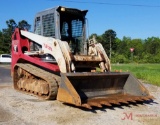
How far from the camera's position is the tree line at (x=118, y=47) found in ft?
222

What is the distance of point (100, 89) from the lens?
8727 millimetres

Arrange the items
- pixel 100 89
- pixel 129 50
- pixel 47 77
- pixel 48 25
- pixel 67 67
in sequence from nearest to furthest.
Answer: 1. pixel 67 67
2. pixel 100 89
3. pixel 47 77
4. pixel 48 25
5. pixel 129 50

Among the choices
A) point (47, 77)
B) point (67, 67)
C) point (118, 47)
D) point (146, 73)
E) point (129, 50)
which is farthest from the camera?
point (118, 47)

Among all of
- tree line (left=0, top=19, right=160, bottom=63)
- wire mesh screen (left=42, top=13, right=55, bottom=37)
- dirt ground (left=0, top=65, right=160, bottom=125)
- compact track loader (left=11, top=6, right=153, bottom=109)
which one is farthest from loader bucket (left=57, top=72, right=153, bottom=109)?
tree line (left=0, top=19, right=160, bottom=63)

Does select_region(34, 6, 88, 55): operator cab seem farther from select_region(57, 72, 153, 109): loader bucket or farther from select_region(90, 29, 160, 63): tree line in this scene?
select_region(90, 29, 160, 63): tree line

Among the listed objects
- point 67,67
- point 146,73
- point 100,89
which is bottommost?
point 146,73

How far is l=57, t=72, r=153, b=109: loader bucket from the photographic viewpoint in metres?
7.43

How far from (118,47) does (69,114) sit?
95.5 metres

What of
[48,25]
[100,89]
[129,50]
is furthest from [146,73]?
[129,50]

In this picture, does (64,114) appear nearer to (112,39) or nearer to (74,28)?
(74,28)

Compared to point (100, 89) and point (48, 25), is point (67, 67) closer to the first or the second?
point (100, 89)

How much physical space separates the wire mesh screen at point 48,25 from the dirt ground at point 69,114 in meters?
2.48

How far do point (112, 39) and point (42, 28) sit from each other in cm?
8486

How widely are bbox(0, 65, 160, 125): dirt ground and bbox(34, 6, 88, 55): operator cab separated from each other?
2.50m
